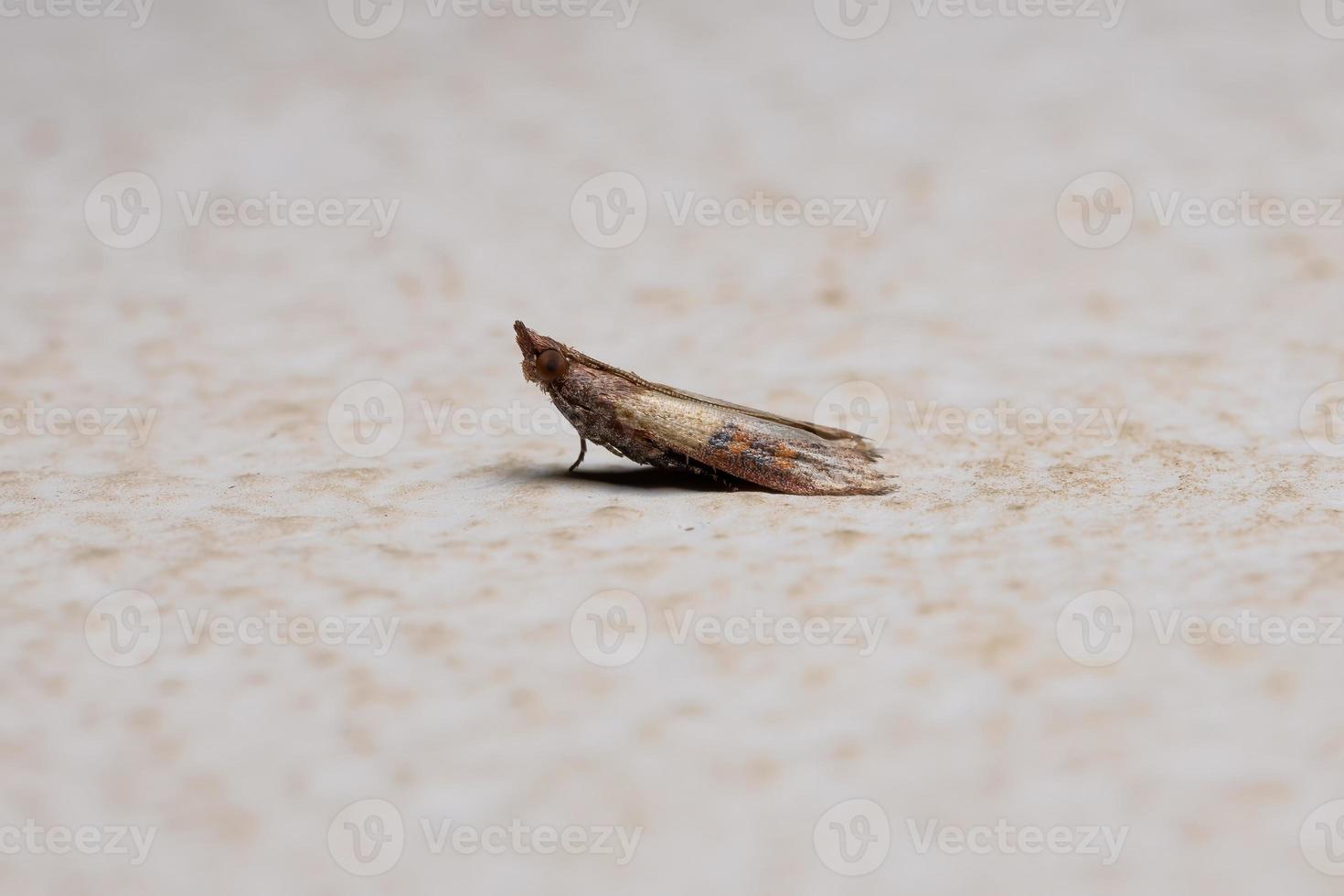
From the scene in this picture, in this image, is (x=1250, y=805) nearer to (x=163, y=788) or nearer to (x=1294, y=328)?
(x=163, y=788)

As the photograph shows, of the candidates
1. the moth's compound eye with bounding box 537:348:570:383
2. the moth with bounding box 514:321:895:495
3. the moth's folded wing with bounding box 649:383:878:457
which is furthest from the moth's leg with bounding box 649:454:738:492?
the moth's compound eye with bounding box 537:348:570:383

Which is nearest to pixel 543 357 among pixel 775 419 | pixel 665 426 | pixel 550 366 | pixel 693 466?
pixel 550 366

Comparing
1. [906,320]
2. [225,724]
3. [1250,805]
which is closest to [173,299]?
[906,320]

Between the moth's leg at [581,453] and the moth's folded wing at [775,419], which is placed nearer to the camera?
the moth's folded wing at [775,419]

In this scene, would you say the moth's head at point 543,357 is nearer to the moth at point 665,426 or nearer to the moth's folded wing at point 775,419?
the moth at point 665,426

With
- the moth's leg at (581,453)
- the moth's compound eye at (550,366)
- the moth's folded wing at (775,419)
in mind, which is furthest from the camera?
the moth's leg at (581,453)

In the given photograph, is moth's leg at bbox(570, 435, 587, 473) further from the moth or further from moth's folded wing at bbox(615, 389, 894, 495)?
moth's folded wing at bbox(615, 389, 894, 495)

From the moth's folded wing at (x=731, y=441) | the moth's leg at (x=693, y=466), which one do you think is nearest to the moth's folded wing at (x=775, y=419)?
the moth's folded wing at (x=731, y=441)

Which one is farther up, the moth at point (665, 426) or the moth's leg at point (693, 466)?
the moth at point (665, 426)
